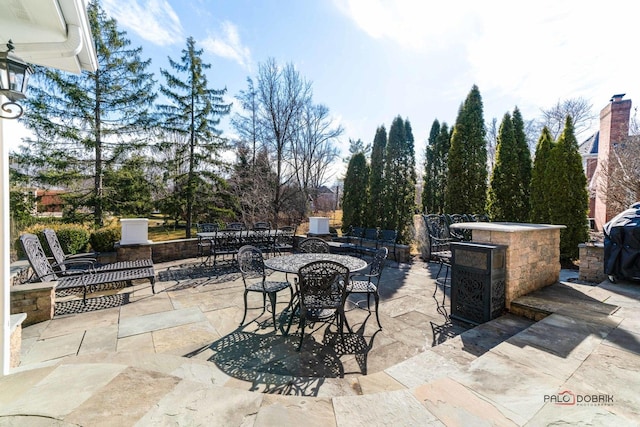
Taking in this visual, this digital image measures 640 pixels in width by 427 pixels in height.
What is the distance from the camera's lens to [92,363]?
6.98ft

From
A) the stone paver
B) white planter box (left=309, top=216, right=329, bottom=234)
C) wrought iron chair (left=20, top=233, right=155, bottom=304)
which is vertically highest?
white planter box (left=309, top=216, right=329, bottom=234)

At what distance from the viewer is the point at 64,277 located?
14.1 ft

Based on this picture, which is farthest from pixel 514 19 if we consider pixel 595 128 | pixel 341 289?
pixel 595 128

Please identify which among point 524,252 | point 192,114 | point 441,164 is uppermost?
point 192,114

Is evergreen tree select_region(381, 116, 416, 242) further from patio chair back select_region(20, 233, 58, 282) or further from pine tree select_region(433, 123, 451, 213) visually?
patio chair back select_region(20, 233, 58, 282)

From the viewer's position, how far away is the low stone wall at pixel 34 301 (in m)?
3.28

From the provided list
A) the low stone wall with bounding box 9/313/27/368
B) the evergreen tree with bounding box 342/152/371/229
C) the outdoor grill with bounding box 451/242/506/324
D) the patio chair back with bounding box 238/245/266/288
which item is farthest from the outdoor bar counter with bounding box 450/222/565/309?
the evergreen tree with bounding box 342/152/371/229

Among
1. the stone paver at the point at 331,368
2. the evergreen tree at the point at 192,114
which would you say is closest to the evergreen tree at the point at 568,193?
the stone paver at the point at 331,368

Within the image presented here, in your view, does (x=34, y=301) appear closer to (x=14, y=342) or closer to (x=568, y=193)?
(x=14, y=342)

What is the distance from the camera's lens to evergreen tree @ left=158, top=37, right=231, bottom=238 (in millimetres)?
10617

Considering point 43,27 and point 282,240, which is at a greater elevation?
point 43,27

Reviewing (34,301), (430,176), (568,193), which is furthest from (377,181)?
(34,301)

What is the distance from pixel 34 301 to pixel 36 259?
72cm

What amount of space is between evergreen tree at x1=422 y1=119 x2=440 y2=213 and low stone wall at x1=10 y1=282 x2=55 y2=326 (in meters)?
9.78
